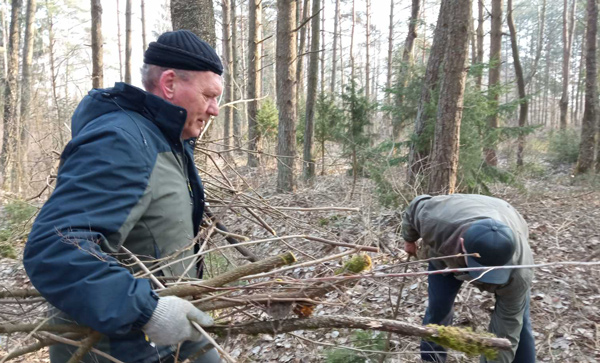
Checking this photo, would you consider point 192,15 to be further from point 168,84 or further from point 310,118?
point 310,118

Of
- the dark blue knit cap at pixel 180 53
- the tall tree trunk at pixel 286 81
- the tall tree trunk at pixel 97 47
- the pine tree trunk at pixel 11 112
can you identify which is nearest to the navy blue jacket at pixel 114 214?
the dark blue knit cap at pixel 180 53

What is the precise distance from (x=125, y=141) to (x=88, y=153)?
13cm

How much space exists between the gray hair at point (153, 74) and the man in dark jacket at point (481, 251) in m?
1.77

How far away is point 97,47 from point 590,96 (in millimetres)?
11676

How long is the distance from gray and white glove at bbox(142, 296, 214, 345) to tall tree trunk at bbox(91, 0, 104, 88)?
318 inches

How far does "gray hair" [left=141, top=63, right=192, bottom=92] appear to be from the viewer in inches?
73.4

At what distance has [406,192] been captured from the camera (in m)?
6.11

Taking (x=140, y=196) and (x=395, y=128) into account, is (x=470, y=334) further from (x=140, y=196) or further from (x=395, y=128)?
(x=395, y=128)

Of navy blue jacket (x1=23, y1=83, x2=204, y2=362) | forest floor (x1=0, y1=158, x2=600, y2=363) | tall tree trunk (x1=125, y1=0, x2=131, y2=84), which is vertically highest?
tall tree trunk (x1=125, y1=0, x2=131, y2=84)

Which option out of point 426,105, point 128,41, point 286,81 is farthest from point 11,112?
point 426,105

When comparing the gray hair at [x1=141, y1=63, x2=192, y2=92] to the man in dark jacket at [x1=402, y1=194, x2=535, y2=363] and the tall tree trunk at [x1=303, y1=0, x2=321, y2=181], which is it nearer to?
the man in dark jacket at [x1=402, y1=194, x2=535, y2=363]

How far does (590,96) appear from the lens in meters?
10.4

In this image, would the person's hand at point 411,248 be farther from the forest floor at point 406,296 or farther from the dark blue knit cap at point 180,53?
the dark blue knit cap at point 180,53

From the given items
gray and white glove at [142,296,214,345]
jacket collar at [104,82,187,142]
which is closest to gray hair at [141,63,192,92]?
jacket collar at [104,82,187,142]
